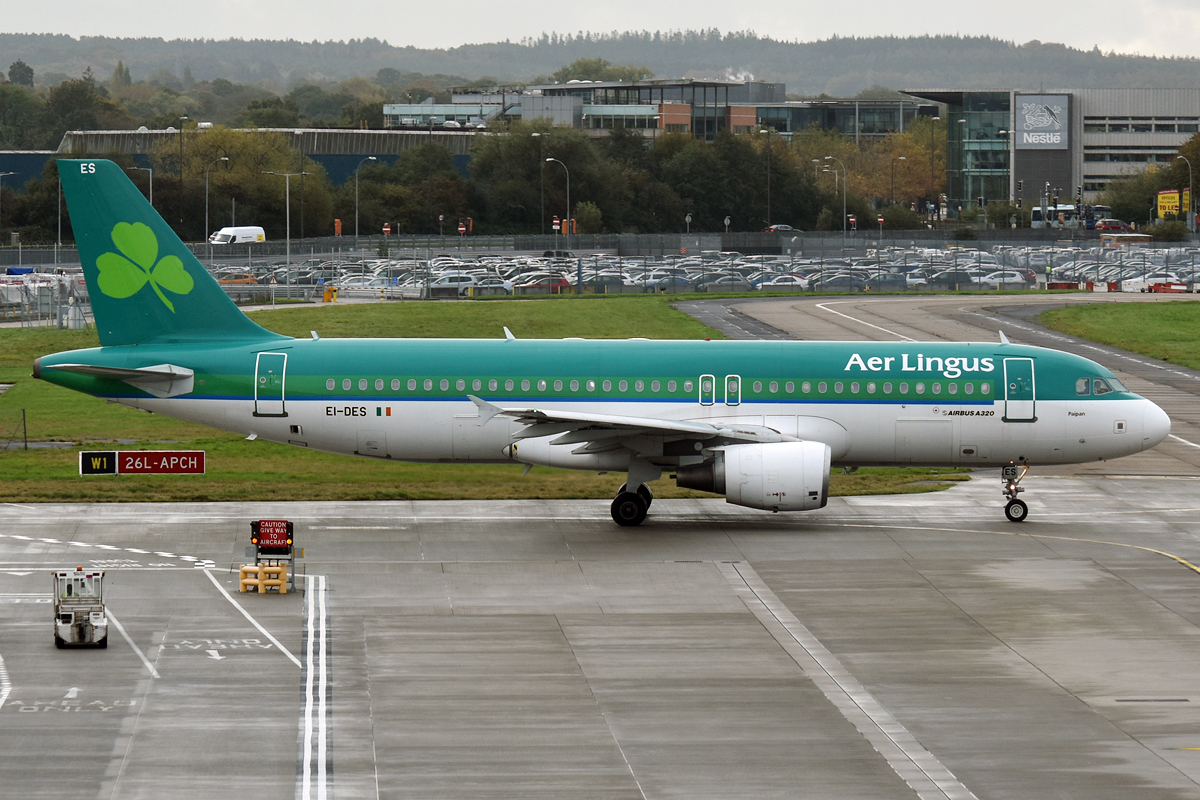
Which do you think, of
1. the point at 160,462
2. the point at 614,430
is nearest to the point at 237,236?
the point at 160,462

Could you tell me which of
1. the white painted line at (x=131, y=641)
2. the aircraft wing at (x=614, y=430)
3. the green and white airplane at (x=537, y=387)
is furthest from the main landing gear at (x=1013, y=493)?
the white painted line at (x=131, y=641)

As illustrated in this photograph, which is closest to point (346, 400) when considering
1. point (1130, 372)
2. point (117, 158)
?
point (1130, 372)

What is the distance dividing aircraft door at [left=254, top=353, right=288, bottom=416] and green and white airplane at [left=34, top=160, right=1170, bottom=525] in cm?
5

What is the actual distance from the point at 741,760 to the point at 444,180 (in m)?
158

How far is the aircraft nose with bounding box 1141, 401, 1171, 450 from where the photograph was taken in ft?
111

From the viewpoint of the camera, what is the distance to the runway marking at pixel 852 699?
1759 cm

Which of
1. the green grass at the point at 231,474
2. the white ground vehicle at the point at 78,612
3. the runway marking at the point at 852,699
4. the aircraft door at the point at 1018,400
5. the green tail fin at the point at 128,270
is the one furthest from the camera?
the green grass at the point at 231,474

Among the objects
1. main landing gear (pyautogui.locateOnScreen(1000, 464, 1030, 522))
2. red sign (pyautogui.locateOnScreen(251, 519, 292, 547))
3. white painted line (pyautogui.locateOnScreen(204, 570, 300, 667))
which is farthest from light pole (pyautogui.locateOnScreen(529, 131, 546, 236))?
red sign (pyautogui.locateOnScreen(251, 519, 292, 547))

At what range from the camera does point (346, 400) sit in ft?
109

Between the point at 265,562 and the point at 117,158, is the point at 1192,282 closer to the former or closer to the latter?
the point at 265,562

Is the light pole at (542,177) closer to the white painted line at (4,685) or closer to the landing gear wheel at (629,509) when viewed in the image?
the landing gear wheel at (629,509)

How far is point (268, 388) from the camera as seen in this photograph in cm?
3325

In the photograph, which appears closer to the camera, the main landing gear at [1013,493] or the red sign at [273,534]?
the red sign at [273,534]

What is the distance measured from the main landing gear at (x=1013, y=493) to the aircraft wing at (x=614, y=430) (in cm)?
579
